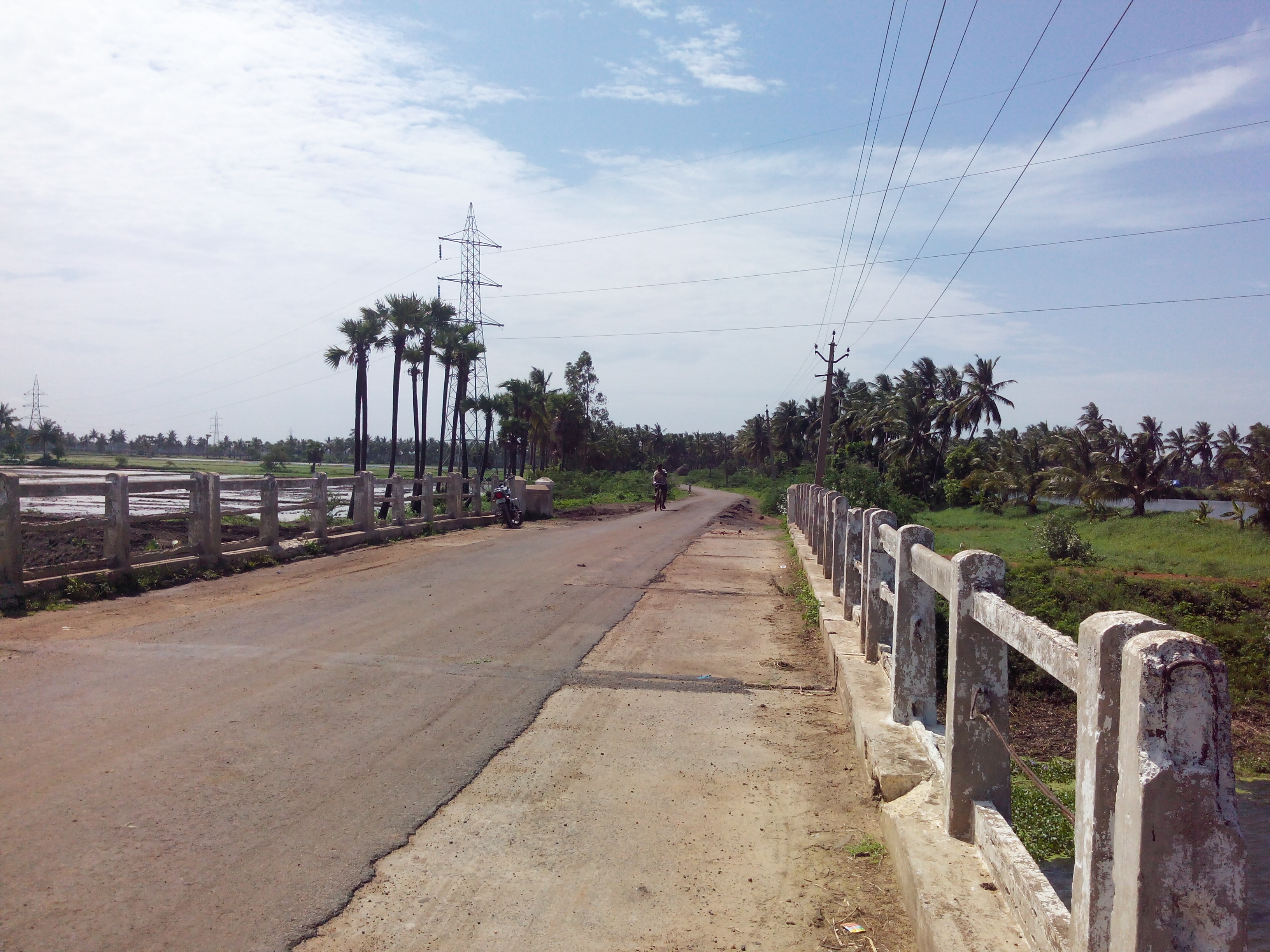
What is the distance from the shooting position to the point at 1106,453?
5406cm

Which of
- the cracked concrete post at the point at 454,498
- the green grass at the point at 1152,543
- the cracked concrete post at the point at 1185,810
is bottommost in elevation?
the green grass at the point at 1152,543

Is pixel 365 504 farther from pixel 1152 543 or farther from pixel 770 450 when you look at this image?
pixel 770 450

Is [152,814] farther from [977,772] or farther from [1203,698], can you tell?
[1203,698]

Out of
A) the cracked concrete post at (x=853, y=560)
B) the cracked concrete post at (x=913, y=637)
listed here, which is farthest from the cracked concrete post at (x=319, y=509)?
the cracked concrete post at (x=913, y=637)

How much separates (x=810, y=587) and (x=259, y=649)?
685 centimetres

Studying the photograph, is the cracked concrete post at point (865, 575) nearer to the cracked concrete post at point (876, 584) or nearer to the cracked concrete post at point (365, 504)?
the cracked concrete post at point (876, 584)

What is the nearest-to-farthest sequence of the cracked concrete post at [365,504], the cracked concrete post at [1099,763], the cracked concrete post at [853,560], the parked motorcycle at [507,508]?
the cracked concrete post at [1099,763]
the cracked concrete post at [853,560]
the cracked concrete post at [365,504]
the parked motorcycle at [507,508]

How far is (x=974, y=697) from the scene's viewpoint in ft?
11.3

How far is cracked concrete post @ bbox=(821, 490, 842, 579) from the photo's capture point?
10.0 metres

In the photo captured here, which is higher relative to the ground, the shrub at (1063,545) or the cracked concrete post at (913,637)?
the cracked concrete post at (913,637)

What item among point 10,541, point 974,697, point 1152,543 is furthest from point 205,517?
point 1152,543

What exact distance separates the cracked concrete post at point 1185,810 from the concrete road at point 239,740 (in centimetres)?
288

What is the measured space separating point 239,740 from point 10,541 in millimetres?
5863

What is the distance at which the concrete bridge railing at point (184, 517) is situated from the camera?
31.7ft
